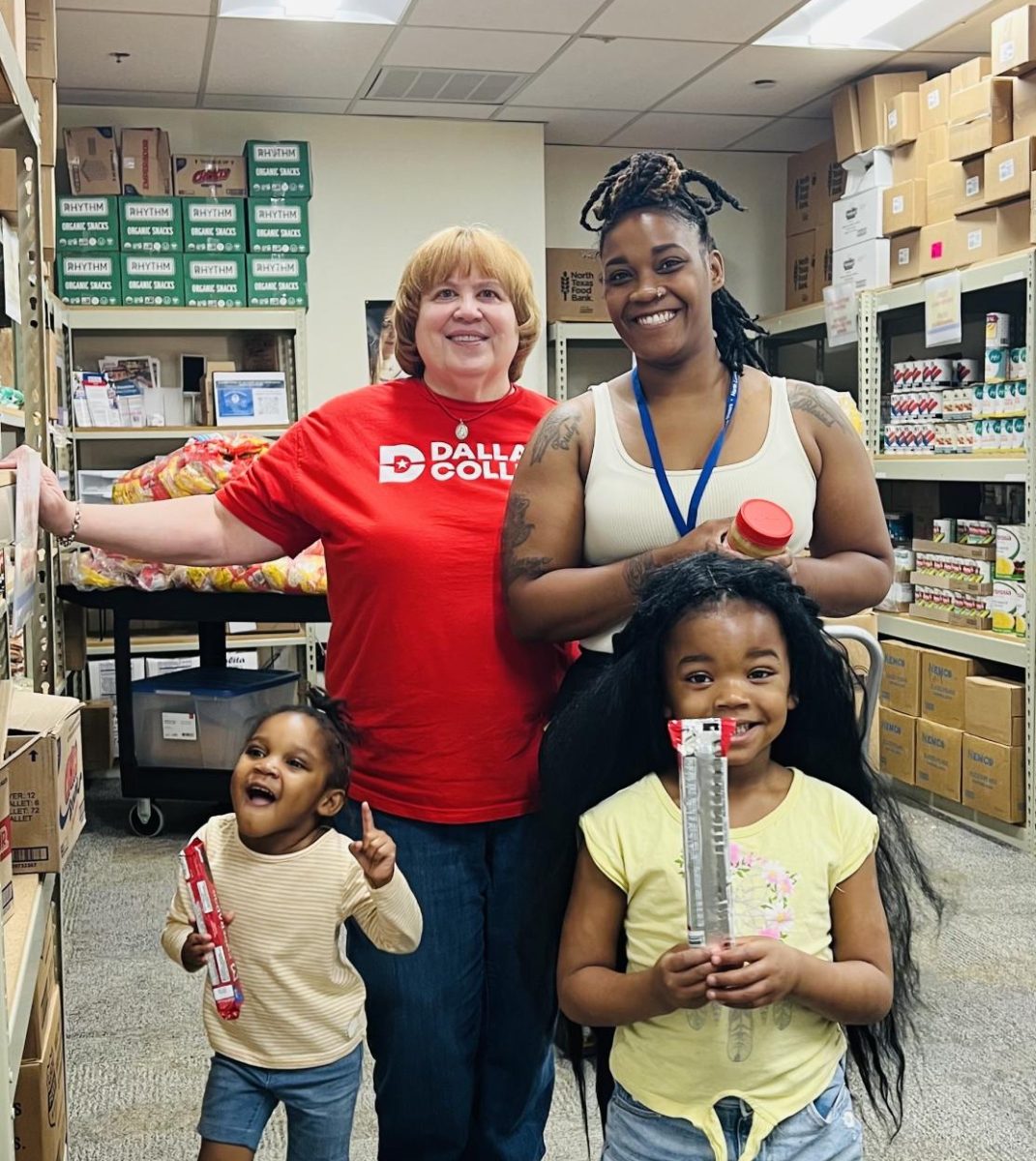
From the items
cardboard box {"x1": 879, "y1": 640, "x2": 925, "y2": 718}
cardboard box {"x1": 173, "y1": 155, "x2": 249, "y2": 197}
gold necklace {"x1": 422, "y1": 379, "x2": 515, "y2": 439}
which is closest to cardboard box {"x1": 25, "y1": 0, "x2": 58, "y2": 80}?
cardboard box {"x1": 173, "y1": 155, "x2": 249, "y2": 197}

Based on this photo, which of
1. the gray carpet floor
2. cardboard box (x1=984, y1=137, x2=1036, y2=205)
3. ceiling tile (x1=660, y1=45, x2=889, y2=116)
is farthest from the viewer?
ceiling tile (x1=660, y1=45, x2=889, y2=116)

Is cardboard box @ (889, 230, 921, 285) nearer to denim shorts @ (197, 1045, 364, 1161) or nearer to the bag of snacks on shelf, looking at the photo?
the bag of snacks on shelf

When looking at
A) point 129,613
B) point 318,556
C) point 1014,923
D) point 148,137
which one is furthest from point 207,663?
point 1014,923

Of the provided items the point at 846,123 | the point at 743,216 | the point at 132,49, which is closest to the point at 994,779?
the point at 846,123

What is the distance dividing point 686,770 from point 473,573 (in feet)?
1.99

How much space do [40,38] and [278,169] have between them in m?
1.84

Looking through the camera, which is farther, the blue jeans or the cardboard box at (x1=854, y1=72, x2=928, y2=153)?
the cardboard box at (x1=854, y1=72, x2=928, y2=153)

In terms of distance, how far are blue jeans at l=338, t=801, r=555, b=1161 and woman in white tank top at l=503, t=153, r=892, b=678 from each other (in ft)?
1.11

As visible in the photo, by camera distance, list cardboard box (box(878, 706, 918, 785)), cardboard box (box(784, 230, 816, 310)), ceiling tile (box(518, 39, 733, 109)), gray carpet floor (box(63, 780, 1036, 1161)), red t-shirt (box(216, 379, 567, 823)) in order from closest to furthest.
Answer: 1. red t-shirt (box(216, 379, 567, 823))
2. gray carpet floor (box(63, 780, 1036, 1161))
3. cardboard box (box(878, 706, 918, 785))
4. ceiling tile (box(518, 39, 733, 109))
5. cardboard box (box(784, 230, 816, 310))

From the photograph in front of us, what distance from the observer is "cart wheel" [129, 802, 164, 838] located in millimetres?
4082

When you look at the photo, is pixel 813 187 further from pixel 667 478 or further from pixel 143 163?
pixel 667 478

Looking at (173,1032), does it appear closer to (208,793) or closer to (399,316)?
(208,793)

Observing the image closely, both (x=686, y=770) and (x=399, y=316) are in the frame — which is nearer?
(x=686, y=770)

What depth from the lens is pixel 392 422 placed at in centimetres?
170
